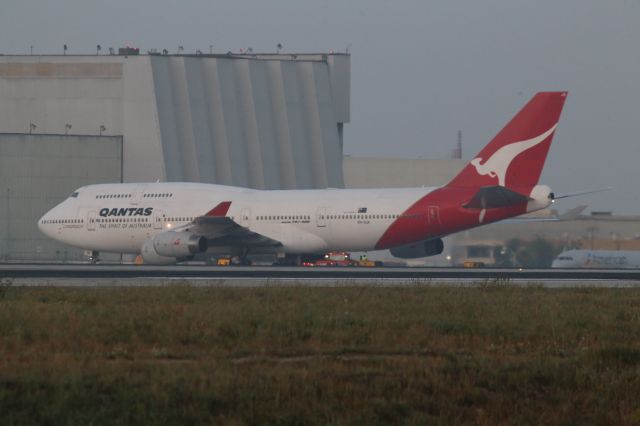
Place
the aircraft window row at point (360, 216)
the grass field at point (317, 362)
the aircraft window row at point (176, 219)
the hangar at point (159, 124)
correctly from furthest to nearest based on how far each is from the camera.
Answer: the hangar at point (159, 124) < the aircraft window row at point (176, 219) < the aircraft window row at point (360, 216) < the grass field at point (317, 362)

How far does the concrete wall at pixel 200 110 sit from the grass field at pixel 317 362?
169 ft

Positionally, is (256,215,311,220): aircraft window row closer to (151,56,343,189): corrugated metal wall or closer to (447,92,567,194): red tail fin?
(447,92,567,194): red tail fin

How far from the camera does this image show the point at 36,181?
70250 millimetres

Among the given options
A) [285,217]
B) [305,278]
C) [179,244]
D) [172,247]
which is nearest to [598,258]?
[285,217]

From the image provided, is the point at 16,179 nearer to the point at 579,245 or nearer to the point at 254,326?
the point at 579,245

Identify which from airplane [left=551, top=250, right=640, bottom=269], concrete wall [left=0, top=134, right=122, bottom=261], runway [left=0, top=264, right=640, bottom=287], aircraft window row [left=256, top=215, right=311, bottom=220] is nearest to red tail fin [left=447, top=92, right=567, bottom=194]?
runway [left=0, top=264, right=640, bottom=287]

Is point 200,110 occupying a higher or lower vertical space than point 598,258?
higher

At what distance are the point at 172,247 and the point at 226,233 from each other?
3240 millimetres

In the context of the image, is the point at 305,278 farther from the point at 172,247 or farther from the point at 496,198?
the point at 172,247

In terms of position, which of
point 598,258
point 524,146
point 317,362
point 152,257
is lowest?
point 317,362

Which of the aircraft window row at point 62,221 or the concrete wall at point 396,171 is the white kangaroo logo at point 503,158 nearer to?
the aircraft window row at point 62,221

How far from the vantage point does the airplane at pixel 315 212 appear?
46.2m

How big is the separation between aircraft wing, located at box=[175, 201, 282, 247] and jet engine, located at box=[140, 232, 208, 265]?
1.35 metres

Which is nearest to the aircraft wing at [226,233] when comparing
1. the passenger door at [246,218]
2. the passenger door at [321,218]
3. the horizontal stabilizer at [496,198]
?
the passenger door at [246,218]
